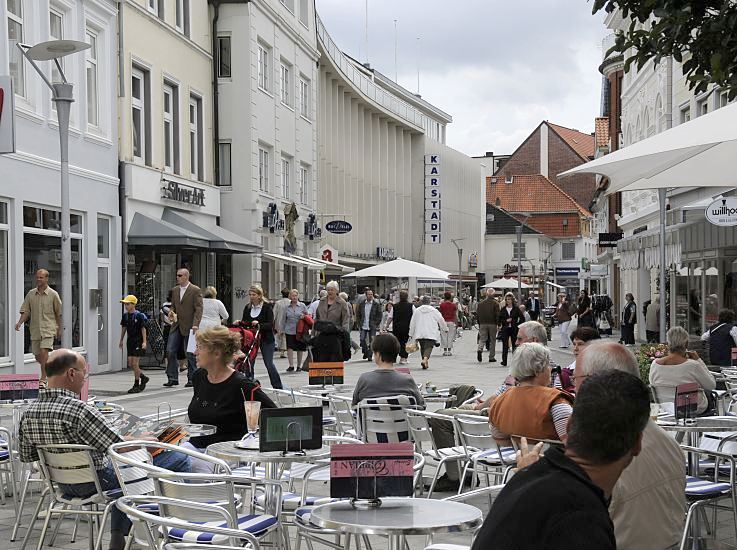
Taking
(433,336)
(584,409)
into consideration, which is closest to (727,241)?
(433,336)

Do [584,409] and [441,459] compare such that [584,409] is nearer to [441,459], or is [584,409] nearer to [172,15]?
[441,459]

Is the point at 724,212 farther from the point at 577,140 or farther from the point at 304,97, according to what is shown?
the point at 577,140

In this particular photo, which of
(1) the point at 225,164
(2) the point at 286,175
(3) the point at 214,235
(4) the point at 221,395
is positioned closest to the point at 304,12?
(2) the point at 286,175

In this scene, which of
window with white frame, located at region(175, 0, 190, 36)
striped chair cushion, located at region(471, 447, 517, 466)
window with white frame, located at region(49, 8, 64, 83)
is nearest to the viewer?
striped chair cushion, located at region(471, 447, 517, 466)

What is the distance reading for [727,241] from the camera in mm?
25547

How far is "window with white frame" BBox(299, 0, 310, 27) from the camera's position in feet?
133

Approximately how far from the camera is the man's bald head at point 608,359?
17.5 feet

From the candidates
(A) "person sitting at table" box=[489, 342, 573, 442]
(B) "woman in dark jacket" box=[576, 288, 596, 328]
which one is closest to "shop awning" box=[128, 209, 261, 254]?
(B) "woman in dark jacket" box=[576, 288, 596, 328]

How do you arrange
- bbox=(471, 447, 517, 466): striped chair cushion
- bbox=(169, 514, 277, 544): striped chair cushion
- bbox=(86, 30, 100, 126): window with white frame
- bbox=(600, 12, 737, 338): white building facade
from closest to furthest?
1. bbox=(169, 514, 277, 544): striped chair cushion
2. bbox=(471, 447, 517, 466): striped chair cushion
3. bbox=(86, 30, 100, 126): window with white frame
4. bbox=(600, 12, 737, 338): white building facade

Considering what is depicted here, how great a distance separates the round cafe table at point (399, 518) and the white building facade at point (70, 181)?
15.0m

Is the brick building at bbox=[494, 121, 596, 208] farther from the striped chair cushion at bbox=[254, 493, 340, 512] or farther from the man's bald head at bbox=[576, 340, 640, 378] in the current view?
the man's bald head at bbox=[576, 340, 640, 378]

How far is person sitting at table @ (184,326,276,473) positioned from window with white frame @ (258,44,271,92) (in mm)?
26632

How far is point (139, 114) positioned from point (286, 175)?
12560mm

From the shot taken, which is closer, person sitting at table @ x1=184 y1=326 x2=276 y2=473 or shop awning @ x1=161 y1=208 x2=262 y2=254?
person sitting at table @ x1=184 y1=326 x2=276 y2=473
